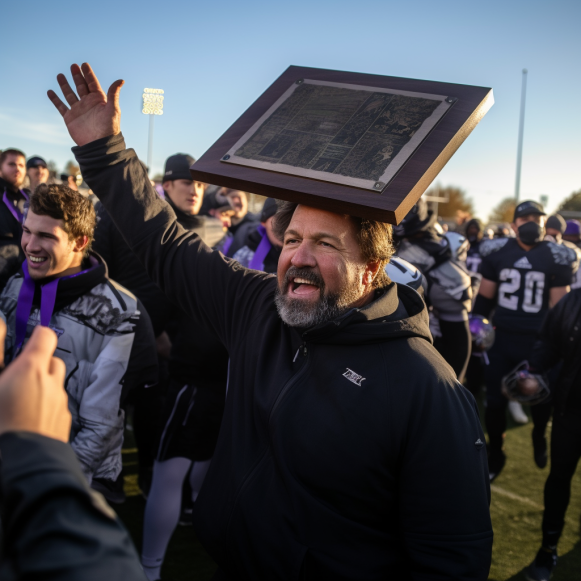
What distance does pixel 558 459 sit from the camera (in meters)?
3.56

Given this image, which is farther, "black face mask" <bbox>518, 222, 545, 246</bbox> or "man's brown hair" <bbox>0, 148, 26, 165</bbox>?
"man's brown hair" <bbox>0, 148, 26, 165</bbox>

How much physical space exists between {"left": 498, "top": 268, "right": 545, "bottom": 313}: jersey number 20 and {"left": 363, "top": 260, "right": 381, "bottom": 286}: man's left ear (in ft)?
13.5

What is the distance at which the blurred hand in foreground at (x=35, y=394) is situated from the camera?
87 centimetres

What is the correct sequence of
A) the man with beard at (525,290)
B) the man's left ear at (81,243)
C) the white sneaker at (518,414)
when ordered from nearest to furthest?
1. the man's left ear at (81,243)
2. the man with beard at (525,290)
3. the white sneaker at (518,414)

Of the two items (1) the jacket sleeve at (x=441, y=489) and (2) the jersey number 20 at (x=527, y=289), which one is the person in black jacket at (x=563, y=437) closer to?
(2) the jersey number 20 at (x=527, y=289)

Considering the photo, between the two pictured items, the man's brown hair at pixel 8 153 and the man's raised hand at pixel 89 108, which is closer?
the man's raised hand at pixel 89 108

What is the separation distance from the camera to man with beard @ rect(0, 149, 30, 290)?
3.49 metres

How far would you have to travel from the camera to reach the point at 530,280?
5.57 meters

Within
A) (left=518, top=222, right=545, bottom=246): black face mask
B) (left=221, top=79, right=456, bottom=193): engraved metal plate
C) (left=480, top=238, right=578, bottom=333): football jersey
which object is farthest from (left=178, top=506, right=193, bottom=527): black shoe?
(left=518, top=222, right=545, bottom=246): black face mask

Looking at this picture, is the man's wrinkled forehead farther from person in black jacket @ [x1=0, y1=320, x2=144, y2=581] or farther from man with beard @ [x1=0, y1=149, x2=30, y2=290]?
man with beard @ [x1=0, y1=149, x2=30, y2=290]

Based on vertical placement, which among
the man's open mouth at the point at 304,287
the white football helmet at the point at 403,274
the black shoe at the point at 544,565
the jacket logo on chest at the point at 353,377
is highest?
the man's open mouth at the point at 304,287

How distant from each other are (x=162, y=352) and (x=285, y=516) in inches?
118

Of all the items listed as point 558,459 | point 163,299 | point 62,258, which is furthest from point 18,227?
point 558,459

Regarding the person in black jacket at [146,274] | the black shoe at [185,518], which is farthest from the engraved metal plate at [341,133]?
the black shoe at [185,518]
